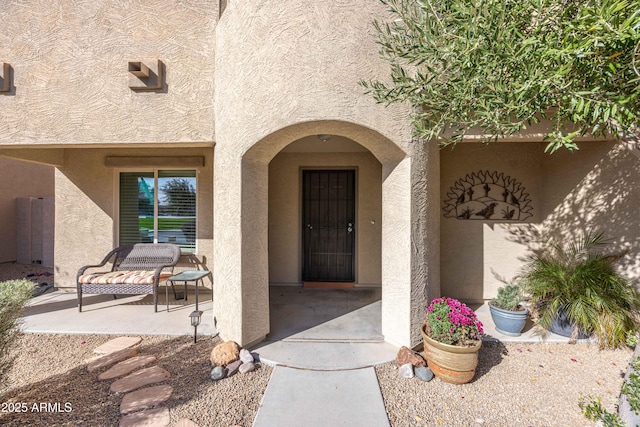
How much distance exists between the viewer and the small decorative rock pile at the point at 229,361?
3193mm

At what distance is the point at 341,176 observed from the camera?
6.54 metres

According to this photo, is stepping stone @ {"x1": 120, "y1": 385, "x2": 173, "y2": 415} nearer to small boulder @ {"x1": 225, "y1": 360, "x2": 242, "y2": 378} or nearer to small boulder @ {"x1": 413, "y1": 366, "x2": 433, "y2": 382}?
small boulder @ {"x1": 225, "y1": 360, "x2": 242, "y2": 378}

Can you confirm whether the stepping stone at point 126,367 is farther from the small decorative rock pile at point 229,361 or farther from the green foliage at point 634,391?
the green foliage at point 634,391

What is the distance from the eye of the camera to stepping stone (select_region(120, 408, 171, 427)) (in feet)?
8.28

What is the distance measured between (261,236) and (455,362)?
3.03 m

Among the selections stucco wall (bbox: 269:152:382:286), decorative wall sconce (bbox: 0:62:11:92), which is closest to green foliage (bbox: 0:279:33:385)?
decorative wall sconce (bbox: 0:62:11:92)

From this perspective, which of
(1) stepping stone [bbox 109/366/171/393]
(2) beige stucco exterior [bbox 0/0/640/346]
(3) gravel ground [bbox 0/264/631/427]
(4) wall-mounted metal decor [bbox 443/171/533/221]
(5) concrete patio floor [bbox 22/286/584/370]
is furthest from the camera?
(4) wall-mounted metal decor [bbox 443/171/533/221]

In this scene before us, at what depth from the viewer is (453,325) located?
127 inches

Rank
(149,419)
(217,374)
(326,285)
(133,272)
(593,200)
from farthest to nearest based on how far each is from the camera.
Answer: (326,285) → (133,272) → (593,200) → (217,374) → (149,419)

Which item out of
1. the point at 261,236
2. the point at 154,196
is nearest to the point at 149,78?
the point at 154,196

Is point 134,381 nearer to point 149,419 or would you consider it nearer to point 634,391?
point 149,419

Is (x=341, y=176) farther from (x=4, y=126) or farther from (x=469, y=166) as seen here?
(x=4, y=126)

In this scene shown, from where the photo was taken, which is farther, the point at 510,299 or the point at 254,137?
the point at 510,299

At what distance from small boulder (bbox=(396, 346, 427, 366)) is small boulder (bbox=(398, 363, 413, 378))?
2.6 inches
